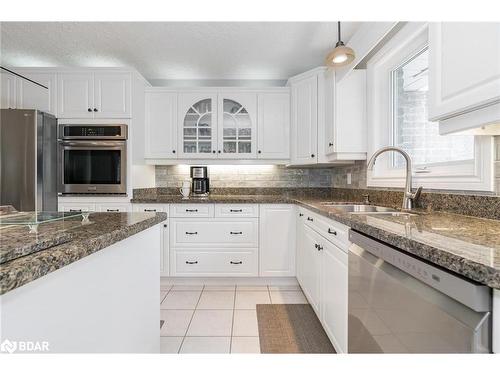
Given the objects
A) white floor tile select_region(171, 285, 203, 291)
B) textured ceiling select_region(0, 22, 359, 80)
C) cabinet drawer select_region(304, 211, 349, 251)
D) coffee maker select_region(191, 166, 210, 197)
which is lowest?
white floor tile select_region(171, 285, 203, 291)

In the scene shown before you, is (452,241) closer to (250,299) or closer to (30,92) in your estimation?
(250,299)

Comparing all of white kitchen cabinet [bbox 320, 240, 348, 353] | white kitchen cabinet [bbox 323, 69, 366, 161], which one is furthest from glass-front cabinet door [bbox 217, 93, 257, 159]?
white kitchen cabinet [bbox 320, 240, 348, 353]

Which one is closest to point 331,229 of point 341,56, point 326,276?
point 326,276

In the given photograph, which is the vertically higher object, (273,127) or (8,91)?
(8,91)

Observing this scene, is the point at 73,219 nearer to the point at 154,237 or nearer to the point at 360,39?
the point at 154,237

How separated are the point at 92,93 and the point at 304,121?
2.25 meters

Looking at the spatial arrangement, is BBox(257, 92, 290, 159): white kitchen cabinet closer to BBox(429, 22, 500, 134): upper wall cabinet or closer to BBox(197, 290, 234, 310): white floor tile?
BBox(197, 290, 234, 310): white floor tile

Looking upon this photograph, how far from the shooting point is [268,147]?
3209 mm

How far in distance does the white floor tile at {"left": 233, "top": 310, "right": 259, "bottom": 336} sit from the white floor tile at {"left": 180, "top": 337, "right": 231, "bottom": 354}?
125mm

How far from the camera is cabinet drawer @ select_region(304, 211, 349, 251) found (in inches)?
58.5

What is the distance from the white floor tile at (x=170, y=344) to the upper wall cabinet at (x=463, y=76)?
1.93 m

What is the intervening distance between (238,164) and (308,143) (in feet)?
2.77

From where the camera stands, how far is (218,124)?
10.5 ft
